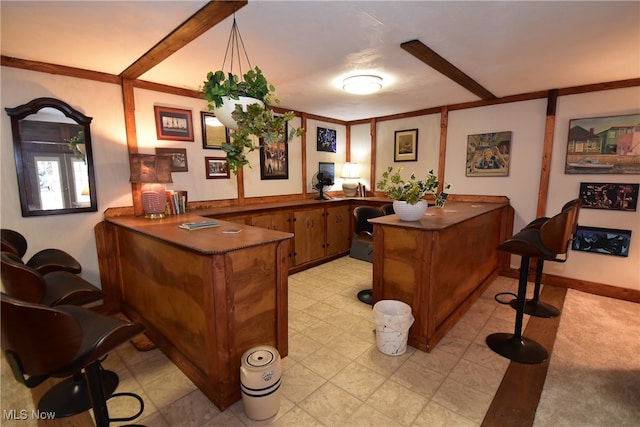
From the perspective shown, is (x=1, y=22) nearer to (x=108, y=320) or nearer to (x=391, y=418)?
(x=108, y=320)

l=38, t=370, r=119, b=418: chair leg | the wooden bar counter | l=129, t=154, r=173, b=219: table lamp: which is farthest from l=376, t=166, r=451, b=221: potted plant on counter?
l=38, t=370, r=119, b=418: chair leg

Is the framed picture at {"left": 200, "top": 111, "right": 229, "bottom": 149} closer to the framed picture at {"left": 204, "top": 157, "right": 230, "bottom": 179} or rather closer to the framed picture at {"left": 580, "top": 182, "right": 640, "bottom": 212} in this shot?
the framed picture at {"left": 204, "top": 157, "right": 230, "bottom": 179}

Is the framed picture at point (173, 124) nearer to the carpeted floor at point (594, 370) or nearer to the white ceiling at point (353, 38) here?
the white ceiling at point (353, 38)

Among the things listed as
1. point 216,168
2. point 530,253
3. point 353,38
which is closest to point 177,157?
point 216,168

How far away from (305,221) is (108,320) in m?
3.03

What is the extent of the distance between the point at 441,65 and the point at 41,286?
323 centimetres

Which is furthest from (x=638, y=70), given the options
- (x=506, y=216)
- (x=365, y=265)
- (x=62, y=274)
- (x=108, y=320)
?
(x=62, y=274)

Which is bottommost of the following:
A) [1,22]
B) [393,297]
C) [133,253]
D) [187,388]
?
[187,388]

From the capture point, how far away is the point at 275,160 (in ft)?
14.6

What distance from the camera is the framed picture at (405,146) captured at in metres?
4.82

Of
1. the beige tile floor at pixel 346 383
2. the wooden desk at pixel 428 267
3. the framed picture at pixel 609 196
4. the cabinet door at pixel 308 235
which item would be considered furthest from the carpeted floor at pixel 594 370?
the cabinet door at pixel 308 235

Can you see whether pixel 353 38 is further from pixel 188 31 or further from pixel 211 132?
pixel 211 132

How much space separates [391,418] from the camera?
69.7 inches

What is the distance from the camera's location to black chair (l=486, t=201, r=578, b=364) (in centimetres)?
216
